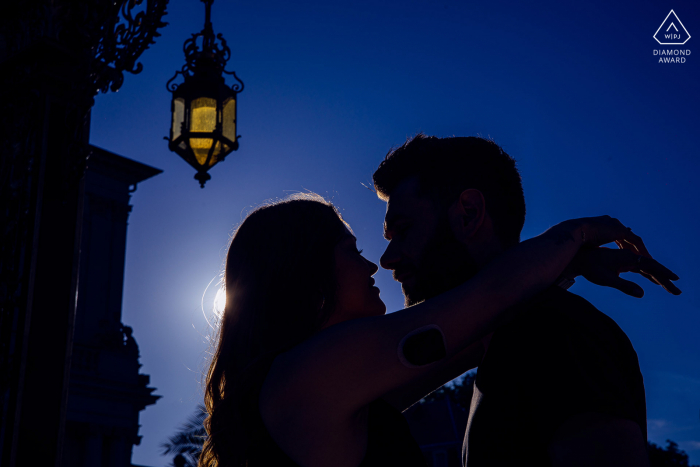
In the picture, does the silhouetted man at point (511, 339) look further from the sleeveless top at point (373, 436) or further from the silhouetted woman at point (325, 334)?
the sleeveless top at point (373, 436)

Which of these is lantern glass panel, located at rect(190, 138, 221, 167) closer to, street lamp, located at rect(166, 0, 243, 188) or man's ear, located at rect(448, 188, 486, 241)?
street lamp, located at rect(166, 0, 243, 188)

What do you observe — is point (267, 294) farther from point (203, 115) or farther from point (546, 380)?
point (203, 115)

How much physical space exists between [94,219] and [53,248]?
27852 mm

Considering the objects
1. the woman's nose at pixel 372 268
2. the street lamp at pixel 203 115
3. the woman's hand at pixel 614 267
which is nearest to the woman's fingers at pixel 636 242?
the woman's hand at pixel 614 267

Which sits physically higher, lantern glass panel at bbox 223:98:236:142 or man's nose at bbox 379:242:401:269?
lantern glass panel at bbox 223:98:236:142

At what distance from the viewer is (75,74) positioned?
5105 mm

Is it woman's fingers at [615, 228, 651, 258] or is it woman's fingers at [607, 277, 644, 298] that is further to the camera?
woman's fingers at [615, 228, 651, 258]

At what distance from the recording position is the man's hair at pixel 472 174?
300 centimetres

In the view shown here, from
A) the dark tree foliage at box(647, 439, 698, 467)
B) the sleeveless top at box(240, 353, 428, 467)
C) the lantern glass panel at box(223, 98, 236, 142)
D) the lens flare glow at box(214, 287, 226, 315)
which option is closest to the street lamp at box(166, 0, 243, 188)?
the lantern glass panel at box(223, 98, 236, 142)

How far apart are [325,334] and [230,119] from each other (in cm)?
364

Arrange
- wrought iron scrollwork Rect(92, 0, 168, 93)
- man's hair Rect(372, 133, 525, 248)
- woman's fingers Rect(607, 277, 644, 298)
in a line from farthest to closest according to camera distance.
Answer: wrought iron scrollwork Rect(92, 0, 168, 93) → man's hair Rect(372, 133, 525, 248) → woman's fingers Rect(607, 277, 644, 298)

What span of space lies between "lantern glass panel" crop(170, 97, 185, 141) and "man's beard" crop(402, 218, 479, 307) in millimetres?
3040

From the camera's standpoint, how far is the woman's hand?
2.52 meters

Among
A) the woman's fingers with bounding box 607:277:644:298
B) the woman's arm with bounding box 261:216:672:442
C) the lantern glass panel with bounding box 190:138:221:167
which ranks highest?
the lantern glass panel with bounding box 190:138:221:167
